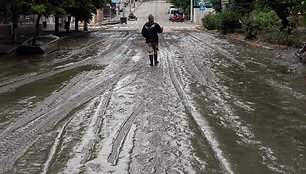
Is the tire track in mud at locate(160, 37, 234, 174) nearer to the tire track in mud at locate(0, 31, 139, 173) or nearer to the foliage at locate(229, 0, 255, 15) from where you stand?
the tire track in mud at locate(0, 31, 139, 173)

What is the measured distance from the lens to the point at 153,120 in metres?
9.69

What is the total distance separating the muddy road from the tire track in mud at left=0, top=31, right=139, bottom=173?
0.02 meters

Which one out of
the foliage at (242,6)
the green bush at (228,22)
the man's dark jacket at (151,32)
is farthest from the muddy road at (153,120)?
the foliage at (242,6)

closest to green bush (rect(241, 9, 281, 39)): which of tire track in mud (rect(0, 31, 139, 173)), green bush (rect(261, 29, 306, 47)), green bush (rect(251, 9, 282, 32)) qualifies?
green bush (rect(251, 9, 282, 32))

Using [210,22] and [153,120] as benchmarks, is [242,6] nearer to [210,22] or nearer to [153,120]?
[210,22]

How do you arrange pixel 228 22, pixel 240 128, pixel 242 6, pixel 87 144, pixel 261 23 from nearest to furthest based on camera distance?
pixel 87 144
pixel 240 128
pixel 261 23
pixel 228 22
pixel 242 6

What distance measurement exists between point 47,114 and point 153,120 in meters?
2.33

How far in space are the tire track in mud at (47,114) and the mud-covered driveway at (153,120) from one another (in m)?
0.02

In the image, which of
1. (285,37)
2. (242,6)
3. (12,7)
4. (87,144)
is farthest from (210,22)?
(87,144)

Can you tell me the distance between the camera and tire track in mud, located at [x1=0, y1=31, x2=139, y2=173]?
7.87 meters

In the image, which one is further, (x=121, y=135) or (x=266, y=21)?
(x=266, y=21)

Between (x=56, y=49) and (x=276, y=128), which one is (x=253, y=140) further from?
(x=56, y=49)

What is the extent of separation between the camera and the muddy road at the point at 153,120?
23.6 ft

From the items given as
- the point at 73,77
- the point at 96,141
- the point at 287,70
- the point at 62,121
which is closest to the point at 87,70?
the point at 73,77
